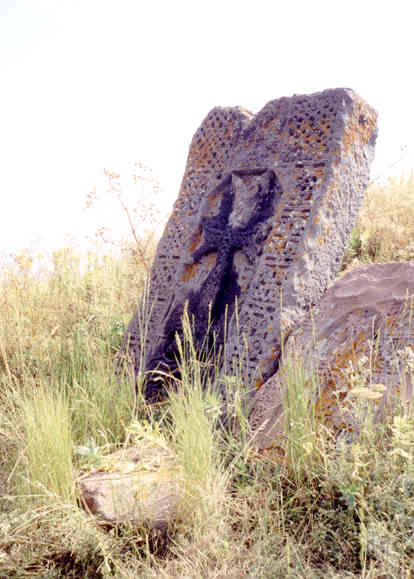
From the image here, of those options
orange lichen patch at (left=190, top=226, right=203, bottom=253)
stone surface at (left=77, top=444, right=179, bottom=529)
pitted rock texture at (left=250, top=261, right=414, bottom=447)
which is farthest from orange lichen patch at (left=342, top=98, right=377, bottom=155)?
stone surface at (left=77, top=444, right=179, bottom=529)

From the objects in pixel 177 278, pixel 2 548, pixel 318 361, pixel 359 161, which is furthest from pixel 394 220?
pixel 2 548

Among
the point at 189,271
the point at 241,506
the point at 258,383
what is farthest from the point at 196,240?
the point at 241,506

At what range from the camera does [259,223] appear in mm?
3674

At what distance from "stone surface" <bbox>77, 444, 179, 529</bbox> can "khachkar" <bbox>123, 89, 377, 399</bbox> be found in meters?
0.81

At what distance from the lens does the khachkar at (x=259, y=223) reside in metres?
3.35

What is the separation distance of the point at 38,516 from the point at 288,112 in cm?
298

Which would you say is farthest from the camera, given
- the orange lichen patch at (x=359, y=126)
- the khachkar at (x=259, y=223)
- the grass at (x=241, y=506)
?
the orange lichen patch at (x=359, y=126)

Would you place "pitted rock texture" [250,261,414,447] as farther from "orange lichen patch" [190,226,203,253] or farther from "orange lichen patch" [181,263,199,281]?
"orange lichen patch" [190,226,203,253]

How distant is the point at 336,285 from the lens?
323 cm

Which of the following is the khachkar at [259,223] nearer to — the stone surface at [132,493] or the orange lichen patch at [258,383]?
the orange lichen patch at [258,383]

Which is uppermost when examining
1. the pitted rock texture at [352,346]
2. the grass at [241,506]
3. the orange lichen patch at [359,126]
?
the orange lichen patch at [359,126]

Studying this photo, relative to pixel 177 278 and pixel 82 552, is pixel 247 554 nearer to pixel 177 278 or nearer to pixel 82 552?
pixel 82 552

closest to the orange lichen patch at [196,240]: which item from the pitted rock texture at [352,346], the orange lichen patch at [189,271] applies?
the orange lichen patch at [189,271]

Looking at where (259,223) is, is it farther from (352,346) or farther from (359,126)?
(352,346)
